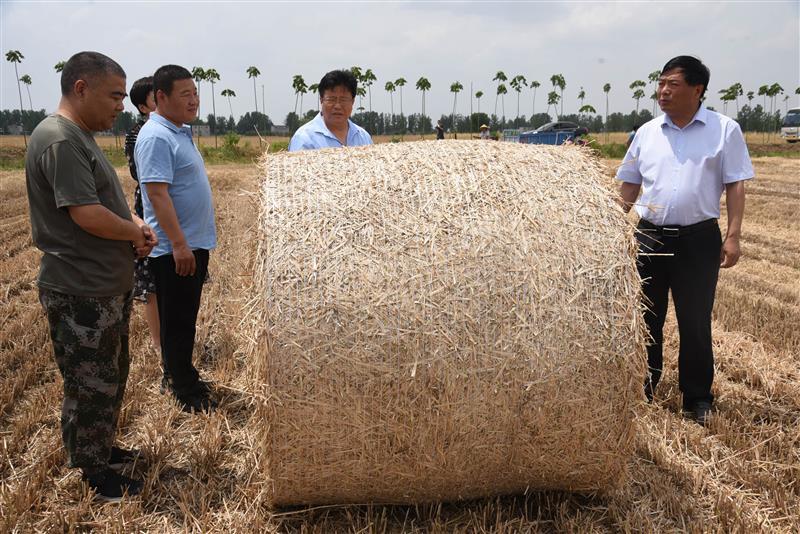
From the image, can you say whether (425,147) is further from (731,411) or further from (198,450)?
(731,411)

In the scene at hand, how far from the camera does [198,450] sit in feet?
11.2

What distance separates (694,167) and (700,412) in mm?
1661

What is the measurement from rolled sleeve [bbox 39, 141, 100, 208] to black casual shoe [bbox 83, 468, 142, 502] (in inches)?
56.5

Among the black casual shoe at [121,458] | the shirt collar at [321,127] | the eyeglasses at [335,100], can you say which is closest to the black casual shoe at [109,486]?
the black casual shoe at [121,458]

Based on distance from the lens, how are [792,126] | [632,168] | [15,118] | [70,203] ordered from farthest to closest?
[15,118], [792,126], [632,168], [70,203]

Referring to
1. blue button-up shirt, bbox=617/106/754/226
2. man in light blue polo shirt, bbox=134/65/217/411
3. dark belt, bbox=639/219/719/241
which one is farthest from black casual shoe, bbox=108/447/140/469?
dark belt, bbox=639/219/719/241

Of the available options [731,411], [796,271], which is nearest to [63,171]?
[731,411]

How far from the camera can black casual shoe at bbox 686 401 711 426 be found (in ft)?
12.7

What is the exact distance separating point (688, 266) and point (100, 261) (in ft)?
11.9

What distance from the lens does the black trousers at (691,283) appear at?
155 inches

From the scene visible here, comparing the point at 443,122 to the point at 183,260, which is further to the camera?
the point at 443,122

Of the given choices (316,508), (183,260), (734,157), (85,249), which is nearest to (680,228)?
(734,157)

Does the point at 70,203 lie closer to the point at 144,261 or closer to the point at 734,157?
the point at 144,261

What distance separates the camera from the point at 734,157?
3855 millimetres
